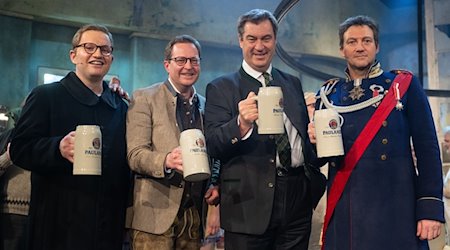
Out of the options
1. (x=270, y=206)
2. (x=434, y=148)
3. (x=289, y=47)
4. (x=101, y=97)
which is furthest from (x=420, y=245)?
(x=289, y=47)

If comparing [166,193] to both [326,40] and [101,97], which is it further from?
[326,40]

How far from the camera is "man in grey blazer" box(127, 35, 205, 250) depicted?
202cm

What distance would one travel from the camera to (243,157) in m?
1.93

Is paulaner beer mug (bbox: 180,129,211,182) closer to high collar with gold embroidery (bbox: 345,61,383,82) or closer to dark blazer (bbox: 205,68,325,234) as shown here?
dark blazer (bbox: 205,68,325,234)

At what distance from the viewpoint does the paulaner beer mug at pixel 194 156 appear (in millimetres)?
1646

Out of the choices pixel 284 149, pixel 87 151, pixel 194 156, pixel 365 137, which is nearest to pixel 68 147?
pixel 87 151

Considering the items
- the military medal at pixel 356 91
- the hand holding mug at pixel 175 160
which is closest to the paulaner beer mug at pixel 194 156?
the hand holding mug at pixel 175 160

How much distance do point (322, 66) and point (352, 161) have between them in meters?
8.24

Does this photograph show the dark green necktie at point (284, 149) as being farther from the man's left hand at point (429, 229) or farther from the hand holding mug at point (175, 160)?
the man's left hand at point (429, 229)

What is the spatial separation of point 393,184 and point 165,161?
0.91m

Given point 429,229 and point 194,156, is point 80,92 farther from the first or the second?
point 429,229

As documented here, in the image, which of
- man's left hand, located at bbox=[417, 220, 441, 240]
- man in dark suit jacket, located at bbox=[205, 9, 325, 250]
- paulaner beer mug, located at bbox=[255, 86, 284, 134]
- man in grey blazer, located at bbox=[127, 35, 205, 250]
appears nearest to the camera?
paulaner beer mug, located at bbox=[255, 86, 284, 134]

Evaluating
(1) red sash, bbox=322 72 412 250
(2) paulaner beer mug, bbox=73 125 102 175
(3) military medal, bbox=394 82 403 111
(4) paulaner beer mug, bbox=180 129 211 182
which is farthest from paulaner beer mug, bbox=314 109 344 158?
(2) paulaner beer mug, bbox=73 125 102 175

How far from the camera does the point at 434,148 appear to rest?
1.82 meters
